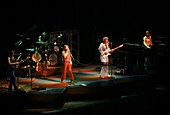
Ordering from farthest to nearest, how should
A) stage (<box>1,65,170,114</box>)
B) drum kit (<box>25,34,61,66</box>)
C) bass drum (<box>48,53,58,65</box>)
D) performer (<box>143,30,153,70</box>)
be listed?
bass drum (<box>48,53,58,65</box>)
performer (<box>143,30,153,70</box>)
drum kit (<box>25,34,61,66</box>)
stage (<box>1,65,170,114</box>)

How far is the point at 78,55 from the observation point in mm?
20578

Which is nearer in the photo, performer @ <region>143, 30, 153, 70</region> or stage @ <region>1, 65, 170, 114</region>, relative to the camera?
stage @ <region>1, 65, 170, 114</region>

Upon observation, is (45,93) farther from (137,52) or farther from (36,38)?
(137,52)

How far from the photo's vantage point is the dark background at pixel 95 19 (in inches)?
834

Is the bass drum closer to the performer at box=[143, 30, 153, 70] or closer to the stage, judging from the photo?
the stage

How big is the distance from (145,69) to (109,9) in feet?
23.9

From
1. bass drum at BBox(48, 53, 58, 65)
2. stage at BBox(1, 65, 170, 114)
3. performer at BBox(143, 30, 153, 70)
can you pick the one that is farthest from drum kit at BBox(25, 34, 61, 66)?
performer at BBox(143, 30, 153, 70)

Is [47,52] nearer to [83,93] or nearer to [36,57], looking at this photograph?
[36,57]

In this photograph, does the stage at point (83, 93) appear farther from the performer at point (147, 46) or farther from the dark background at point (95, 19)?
the dark background at point (95, 19)

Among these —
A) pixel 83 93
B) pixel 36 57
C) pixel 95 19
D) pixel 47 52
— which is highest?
pixel 95 19

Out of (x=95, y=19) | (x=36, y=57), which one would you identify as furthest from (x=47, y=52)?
(x=95, y=19)

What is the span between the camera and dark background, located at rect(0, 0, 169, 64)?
21.2m

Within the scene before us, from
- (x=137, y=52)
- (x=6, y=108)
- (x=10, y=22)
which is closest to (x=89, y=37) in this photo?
(x=137, y=52)

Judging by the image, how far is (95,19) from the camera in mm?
22469
